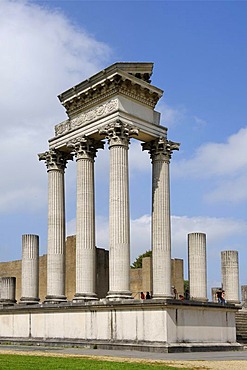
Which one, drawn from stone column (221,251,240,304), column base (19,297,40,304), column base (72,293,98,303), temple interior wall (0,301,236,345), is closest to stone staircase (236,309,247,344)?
stone column (221,251,240,304)

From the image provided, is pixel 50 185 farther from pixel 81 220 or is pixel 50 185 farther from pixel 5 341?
pixel 5 341

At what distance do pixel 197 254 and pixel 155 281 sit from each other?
10.5 ft

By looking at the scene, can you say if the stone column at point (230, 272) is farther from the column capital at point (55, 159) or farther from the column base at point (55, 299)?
the column capital at point (55, 159)

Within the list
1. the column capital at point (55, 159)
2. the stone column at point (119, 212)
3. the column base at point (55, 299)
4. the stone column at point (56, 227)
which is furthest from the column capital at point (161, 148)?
the column base at point (55, 299)

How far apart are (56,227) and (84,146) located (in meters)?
4.74

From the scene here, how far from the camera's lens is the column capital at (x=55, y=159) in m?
33.8

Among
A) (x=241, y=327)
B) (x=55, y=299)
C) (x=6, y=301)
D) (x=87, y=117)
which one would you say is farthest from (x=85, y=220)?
(x=241, y=327)

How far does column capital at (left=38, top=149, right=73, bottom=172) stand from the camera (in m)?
33.8

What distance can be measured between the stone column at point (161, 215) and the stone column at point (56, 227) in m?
5.06

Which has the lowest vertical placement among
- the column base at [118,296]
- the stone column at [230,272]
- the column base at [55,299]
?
the column base at [55,299]

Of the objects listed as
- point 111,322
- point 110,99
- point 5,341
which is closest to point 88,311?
point 111,322

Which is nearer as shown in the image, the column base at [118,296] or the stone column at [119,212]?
the column base at [118,296]

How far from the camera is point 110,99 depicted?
100 feet

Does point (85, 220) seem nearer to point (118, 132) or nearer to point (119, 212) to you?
point (119, 212)
